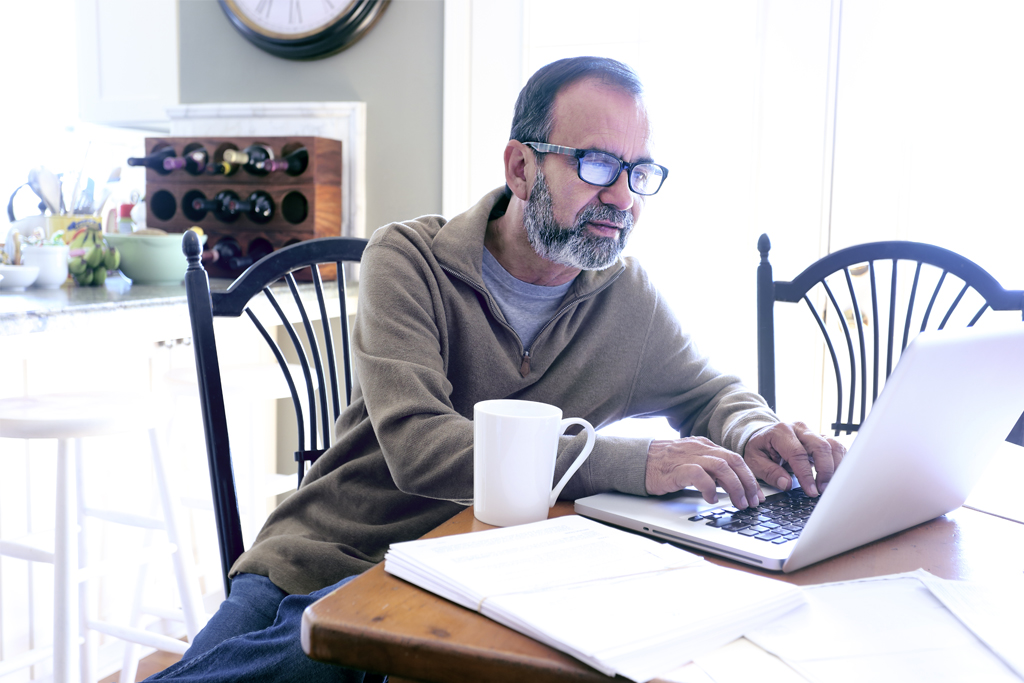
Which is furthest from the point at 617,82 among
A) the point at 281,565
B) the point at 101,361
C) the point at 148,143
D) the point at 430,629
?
the point at 148,143

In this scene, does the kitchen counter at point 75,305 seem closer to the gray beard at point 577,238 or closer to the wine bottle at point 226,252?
the wine bottle at point 226,252

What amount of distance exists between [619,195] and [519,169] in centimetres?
20

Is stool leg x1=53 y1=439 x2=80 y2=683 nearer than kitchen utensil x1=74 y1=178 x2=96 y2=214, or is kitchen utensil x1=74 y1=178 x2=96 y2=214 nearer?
stool leg x1=53 y1=439 x2=80 y2=683

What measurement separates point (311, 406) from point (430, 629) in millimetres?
910

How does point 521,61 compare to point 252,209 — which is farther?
point 252,209

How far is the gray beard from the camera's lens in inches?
49.0

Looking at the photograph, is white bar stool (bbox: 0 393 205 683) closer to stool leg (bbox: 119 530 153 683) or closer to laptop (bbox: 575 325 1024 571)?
stool leg (bbox: 119 530 153 683)

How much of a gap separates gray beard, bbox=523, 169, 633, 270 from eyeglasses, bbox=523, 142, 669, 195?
44 mm

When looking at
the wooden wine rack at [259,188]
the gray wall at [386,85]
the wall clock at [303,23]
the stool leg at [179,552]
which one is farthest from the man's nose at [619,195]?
the wall clock at [303,23]

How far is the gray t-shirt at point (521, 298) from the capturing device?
129 centimetres

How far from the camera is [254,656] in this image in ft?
2.61

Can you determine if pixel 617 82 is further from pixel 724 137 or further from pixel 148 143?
pixel 148 143

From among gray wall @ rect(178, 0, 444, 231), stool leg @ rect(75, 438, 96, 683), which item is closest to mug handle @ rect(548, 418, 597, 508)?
stool leg @ rect(75, 438, 96, 683)

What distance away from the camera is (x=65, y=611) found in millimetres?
1508
